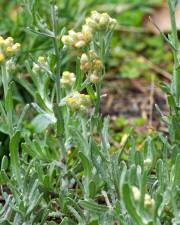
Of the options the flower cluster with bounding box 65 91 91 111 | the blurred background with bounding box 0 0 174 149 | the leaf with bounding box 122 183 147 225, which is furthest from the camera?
the blurred background with bounding box 0 0 174 149

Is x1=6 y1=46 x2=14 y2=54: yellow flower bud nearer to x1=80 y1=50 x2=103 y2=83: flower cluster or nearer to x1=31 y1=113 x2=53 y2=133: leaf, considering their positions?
x1=80 y1=50 x2=103 y2=83: flower cluster

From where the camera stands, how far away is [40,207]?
264 centimetres

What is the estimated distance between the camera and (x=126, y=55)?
483cm

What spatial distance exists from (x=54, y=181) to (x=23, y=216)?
1.46 ft

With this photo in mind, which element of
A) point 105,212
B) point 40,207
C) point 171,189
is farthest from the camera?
point 40,207

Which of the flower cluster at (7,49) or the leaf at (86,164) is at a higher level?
the flower cluster at (7,49)

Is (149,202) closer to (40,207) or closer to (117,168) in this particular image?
(117,168)

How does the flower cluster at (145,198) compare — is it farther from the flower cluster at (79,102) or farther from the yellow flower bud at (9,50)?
the yellow flower bud at (9,50)

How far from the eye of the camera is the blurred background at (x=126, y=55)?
391 cm

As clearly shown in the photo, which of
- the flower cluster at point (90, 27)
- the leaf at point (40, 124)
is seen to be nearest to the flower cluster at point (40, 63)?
the flower cluster at point (90, 27)

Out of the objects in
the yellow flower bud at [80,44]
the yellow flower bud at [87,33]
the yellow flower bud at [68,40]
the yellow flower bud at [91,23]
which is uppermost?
the yellow flower bud at [91,23]

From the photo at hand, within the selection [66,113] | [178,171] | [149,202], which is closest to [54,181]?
[66,113]

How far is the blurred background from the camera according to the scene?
3.91 meters

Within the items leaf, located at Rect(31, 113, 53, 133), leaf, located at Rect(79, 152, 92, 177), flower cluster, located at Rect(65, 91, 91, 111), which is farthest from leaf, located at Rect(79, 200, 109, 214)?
leaf, located at Rect(31, 113, 53, 133)
